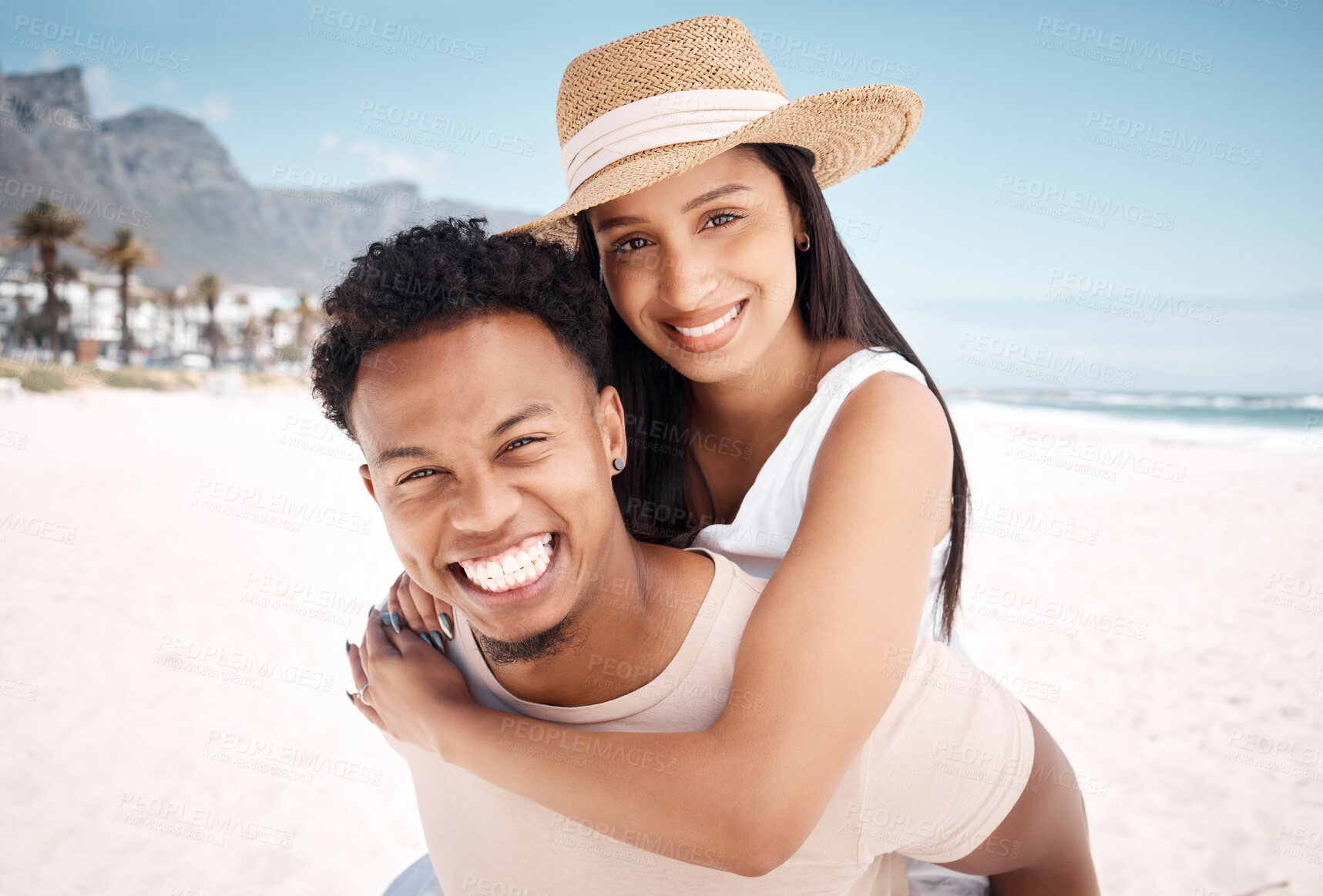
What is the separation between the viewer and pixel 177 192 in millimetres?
116812

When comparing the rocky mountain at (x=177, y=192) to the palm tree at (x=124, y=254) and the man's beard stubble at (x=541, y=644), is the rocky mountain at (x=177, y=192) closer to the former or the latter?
the palm tree at (x=124, y=254)

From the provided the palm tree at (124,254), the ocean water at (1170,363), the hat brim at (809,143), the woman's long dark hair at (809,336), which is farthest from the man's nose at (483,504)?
the palm tree at (124,254)

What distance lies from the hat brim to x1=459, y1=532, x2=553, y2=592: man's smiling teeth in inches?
33.9

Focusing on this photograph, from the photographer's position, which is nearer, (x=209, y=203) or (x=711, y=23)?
(x=711, y=23)

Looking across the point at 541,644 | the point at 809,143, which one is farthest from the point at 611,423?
the point at 809,143

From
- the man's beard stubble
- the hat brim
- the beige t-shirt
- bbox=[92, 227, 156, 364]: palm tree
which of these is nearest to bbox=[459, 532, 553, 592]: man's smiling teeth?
the man's beard stubble

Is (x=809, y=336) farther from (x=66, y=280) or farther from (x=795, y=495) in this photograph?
(x=66, y=280)

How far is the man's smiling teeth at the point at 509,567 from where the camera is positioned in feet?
6.25

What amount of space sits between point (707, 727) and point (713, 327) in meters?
1.31

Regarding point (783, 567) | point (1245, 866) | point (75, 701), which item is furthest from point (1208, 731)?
point (75, 701)

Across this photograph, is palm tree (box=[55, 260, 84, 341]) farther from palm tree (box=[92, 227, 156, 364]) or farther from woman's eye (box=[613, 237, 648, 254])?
woman's eye (box=[613, 237, 648, 254])

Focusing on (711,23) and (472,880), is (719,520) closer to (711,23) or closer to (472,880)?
(472,880)

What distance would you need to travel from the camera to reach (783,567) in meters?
1.98

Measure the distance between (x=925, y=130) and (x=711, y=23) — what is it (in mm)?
54473
